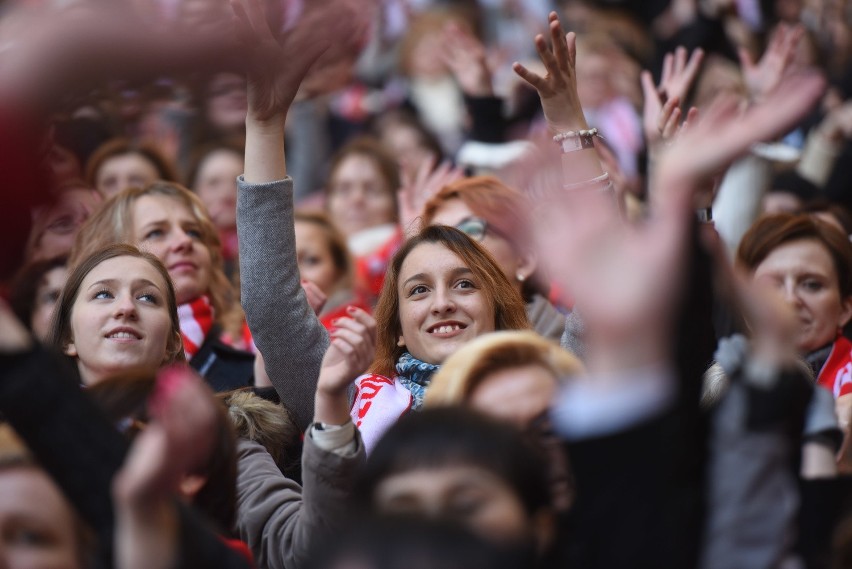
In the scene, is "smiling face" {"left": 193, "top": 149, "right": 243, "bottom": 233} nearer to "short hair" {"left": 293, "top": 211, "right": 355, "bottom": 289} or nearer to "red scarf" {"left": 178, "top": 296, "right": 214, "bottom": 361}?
"short hair" {"left": 293, "top": 211, "right": 355, "bottom": 289}

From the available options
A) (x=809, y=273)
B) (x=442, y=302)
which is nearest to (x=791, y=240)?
(x=809, y=273)

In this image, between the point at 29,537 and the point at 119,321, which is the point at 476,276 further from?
the point at 29,537

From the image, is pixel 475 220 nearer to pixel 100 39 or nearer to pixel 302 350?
pixel 302 350

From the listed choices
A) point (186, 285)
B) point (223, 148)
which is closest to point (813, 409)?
point (186, 285)

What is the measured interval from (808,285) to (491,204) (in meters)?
1.06

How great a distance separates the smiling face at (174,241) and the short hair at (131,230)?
34mm

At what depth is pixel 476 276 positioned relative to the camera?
11.4 ft

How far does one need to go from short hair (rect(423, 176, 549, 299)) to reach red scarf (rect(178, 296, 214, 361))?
0.82m

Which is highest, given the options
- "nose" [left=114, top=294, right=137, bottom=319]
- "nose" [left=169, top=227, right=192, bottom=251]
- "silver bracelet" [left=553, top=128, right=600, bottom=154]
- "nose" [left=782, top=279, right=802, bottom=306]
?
"silver bracelet" [left=553, top=128, right=600, bottom=154]

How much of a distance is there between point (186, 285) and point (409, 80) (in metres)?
4.00

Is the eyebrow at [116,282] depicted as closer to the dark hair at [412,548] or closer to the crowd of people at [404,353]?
the crowd of people at [404,353]

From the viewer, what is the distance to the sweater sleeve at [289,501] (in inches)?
97.8

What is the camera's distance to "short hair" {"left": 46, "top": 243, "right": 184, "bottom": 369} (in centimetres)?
337

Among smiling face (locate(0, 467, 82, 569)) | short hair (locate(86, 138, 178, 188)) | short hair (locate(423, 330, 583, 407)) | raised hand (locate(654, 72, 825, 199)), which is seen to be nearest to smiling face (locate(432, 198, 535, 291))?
short hair (locate(86, 138, 178, 188))
